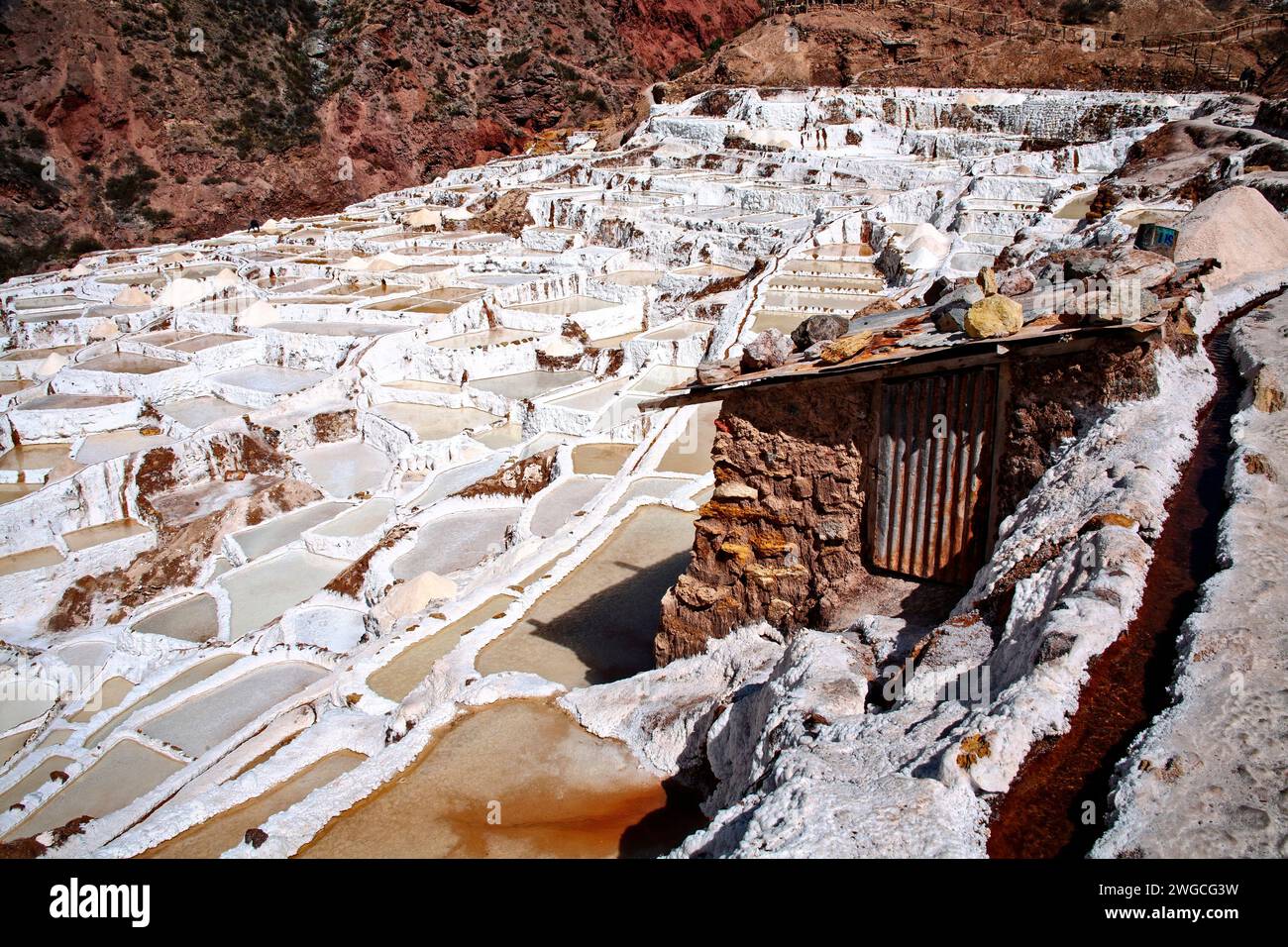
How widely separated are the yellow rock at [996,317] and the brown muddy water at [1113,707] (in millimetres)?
1281

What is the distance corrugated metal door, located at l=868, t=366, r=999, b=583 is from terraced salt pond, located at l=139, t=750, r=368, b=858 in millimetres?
4418

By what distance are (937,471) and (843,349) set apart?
3.22ft

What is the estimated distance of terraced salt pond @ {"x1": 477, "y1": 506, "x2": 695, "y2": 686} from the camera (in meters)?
7.80

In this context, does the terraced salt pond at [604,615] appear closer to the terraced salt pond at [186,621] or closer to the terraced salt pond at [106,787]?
the terraced salt pond at [106,787]

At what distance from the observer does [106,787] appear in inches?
383

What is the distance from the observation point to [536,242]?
1219 inches

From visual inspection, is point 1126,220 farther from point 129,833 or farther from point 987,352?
point 129,833

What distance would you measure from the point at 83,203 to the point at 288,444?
29.7 metres

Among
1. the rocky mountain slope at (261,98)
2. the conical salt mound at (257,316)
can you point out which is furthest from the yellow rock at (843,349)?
the rocky mountain slope at (261,98)

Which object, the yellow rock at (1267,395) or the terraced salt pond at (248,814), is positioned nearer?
the yellow rock at (1267,395)

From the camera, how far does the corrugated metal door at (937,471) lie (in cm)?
560

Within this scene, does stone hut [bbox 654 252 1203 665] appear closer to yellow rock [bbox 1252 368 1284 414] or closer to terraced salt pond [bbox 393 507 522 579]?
yellow rock [bbox 1252 368 1284 414]

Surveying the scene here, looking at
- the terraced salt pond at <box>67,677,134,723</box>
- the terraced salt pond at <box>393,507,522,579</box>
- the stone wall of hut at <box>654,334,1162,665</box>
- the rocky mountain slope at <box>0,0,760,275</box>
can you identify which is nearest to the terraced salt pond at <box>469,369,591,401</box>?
the terraced salt pond at <box>393,507,522,579</box>

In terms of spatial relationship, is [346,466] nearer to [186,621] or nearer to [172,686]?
[186,621]
